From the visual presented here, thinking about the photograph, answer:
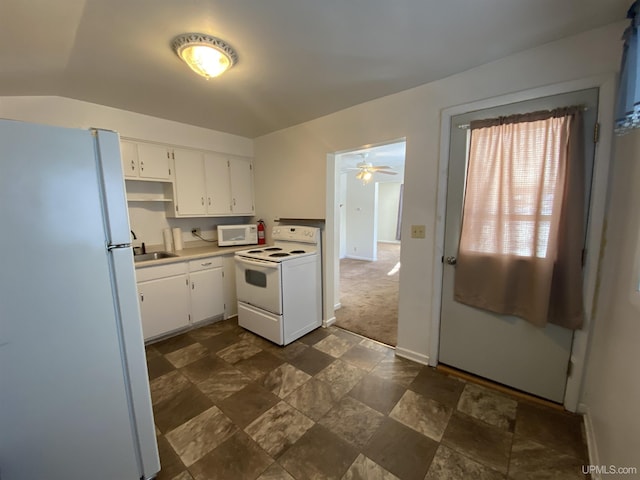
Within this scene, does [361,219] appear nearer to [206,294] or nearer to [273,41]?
[206,294]

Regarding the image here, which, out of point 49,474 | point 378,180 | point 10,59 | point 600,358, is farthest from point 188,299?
point 378,180

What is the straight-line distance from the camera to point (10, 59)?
1.62m

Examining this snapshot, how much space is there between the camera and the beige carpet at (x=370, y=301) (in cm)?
301

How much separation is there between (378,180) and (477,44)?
5.74m

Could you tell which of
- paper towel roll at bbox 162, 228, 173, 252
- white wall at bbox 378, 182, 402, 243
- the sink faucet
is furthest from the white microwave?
white wall at bbox 378, 182, 402, 243

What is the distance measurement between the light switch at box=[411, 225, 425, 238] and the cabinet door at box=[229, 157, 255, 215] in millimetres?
2417

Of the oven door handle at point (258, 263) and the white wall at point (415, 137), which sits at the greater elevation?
the white wall at point (415, 137)

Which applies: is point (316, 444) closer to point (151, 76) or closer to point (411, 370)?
point (411, 370)

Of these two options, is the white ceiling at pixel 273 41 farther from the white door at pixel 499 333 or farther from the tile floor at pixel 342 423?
the tile floor at pixel 342 423

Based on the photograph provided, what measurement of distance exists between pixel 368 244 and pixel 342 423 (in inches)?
222

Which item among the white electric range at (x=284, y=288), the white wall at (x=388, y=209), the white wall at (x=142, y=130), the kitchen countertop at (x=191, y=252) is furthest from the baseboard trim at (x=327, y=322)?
the white wall at (x=388, y=209)

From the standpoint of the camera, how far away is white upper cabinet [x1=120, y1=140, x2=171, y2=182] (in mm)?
2682

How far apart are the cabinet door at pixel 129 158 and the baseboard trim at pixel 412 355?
3305 millimetres

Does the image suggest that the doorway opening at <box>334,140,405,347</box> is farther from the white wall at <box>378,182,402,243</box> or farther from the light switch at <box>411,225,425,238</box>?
the light switch at <box>411,225,425,238</box>
